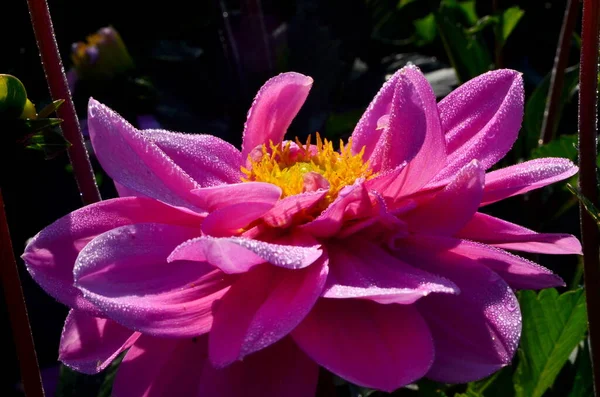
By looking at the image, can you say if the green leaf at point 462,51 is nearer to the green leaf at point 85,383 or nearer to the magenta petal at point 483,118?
the magenta petal at point 483,118

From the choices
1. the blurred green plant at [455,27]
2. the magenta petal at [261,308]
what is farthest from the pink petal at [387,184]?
the blurred green plant at [455,27]

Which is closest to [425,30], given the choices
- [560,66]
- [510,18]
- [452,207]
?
[510,18]

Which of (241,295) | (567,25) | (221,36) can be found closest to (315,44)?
(221,36)

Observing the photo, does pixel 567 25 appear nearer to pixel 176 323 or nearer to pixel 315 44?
pixel 315 44

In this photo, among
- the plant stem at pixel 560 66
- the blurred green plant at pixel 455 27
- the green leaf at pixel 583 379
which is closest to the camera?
the green leaf at pixel 583 379

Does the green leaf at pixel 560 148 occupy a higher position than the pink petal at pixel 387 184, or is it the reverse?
the pink petal at pixel 387 184
